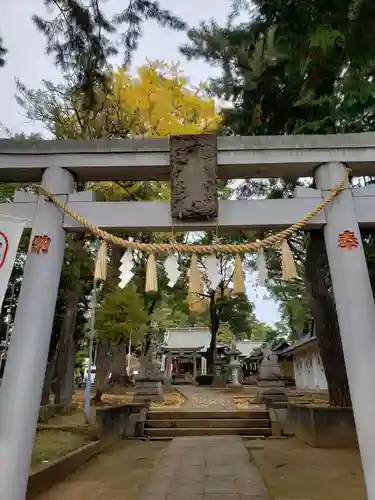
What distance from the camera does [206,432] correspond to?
10.0 m

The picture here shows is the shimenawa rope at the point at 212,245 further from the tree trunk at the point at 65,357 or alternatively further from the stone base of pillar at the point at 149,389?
the stone base of pillar at the point at 149,389

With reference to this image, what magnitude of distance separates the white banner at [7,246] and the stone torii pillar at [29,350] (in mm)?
150

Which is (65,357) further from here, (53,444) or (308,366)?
(308,366)

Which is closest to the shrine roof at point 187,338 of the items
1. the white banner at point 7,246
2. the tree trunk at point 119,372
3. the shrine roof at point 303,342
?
the shrine roof at point 303,342

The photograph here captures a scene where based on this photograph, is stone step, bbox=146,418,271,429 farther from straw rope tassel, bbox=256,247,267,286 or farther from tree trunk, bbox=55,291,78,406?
straw rope tassel, bbox=256,247,267,286

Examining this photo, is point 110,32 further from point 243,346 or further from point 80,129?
point 243,346

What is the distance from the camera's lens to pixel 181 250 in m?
3.82

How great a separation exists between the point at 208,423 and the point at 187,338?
1037 inches

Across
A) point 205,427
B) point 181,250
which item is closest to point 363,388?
point 181,250

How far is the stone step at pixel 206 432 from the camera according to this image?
9836 mm

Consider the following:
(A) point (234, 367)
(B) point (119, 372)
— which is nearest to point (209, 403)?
(B) point (119, 372)

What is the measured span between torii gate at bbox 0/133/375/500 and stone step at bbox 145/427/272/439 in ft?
24.0

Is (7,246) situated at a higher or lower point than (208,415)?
higher

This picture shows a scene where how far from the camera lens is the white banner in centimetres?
360
